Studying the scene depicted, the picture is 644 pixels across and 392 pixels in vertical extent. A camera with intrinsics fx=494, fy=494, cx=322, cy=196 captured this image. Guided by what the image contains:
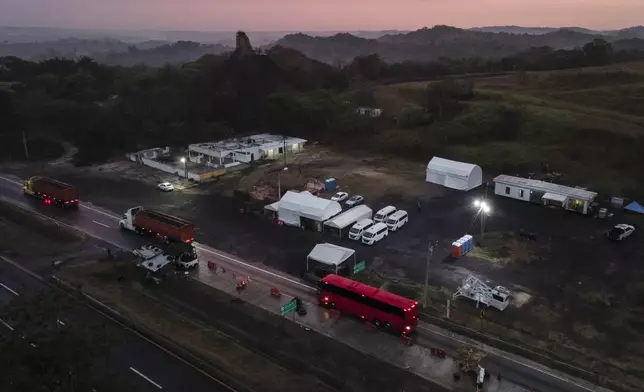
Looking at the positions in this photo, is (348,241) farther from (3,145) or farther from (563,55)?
(563,55)

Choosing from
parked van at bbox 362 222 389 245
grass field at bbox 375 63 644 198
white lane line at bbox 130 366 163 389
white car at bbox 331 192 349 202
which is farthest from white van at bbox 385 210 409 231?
white lane line at bbox 130 366 163 389

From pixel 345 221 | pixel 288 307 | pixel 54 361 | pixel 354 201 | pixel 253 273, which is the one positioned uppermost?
pixel 54 361

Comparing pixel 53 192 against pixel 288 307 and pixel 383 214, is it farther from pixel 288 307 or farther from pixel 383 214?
pixel 383 214

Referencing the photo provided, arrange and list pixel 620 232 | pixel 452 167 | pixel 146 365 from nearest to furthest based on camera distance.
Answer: pixel 146 365, pixel 620 232, pixel 452 167

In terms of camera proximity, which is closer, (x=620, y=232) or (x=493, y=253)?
(x=493, y=253)

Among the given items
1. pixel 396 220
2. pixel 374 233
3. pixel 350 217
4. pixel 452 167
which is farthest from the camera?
pixel 452 167

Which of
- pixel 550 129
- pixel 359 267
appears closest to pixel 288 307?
pixel 359 267
